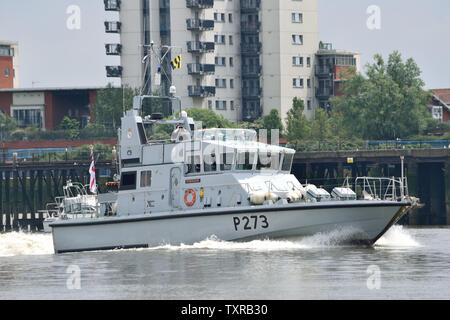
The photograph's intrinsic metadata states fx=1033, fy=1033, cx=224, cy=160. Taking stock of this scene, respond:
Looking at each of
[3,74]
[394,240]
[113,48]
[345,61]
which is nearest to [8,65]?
[3,74]

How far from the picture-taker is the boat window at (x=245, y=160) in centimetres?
3594

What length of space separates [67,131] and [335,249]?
69.3 metres

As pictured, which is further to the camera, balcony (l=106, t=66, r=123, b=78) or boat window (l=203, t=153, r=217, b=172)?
balcony (l=106, t=66, r=123, b=78)

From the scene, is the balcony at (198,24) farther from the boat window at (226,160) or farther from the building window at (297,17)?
the boat window at (226,160)

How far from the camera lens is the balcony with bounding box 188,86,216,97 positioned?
340 ft

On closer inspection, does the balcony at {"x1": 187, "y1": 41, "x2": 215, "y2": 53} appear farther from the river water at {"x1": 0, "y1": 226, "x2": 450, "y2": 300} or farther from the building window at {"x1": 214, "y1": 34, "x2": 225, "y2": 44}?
the river water at {"x1": 0, "y1": 226, "x2": 450, "y2": 300}

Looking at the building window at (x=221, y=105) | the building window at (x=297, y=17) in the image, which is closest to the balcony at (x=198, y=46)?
the building window at (x=221, y=105)

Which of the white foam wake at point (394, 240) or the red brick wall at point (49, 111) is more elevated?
the red brick wall at point (49, 111)

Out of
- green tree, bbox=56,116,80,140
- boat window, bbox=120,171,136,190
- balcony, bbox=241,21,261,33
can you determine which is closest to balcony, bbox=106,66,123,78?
green tree, bbox=56,116,80,140

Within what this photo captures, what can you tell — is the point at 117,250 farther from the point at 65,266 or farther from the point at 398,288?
the point at 398,288

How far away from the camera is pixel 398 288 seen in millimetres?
25734

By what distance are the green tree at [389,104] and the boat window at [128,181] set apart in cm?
5058

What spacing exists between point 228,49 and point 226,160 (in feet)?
240

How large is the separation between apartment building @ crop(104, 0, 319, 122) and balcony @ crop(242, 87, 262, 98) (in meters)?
0.11
